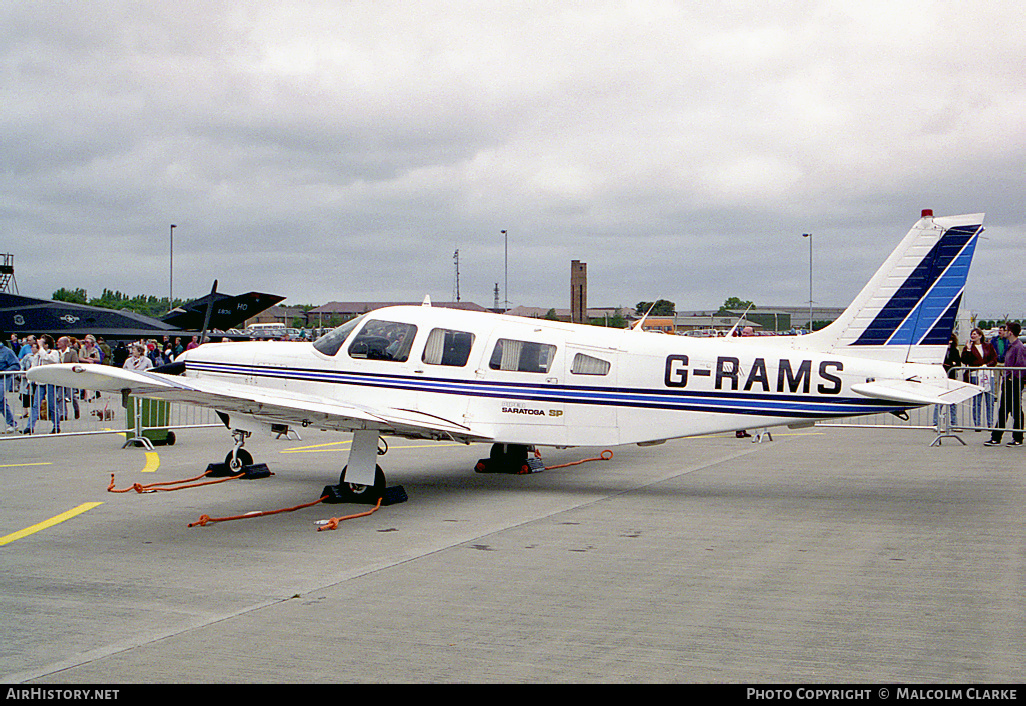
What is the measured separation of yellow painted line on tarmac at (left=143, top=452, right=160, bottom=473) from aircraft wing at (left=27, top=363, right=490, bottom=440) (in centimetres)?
345

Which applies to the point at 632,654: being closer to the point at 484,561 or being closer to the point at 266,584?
the point at 484,561

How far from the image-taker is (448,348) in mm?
11516

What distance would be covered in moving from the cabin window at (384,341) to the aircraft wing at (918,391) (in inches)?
222

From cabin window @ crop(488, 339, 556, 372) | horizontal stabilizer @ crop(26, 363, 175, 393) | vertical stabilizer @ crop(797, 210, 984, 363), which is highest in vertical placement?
vertical stabilizer @ crop(797, 210, 984, 363)

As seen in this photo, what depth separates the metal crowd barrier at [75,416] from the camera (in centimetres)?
1680

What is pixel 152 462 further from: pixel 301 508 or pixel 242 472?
pixel 301 508

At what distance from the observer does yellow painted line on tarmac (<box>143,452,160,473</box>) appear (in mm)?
13547

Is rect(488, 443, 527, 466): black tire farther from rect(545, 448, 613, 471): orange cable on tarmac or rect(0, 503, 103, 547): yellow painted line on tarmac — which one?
rect(0, 503, 103, 547): yellow painted line on tarmac

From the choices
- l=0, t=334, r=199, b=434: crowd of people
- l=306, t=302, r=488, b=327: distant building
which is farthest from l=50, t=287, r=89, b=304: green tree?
l=0, t=334, r=199, b=434: crowd of people

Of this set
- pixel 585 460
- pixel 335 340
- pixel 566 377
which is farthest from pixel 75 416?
pixel 566 377

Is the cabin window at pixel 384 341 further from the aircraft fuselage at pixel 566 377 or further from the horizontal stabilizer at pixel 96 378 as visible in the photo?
the horizontal stabilizer at pixel 96 378

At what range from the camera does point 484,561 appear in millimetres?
7492

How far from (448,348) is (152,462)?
6.16 metres

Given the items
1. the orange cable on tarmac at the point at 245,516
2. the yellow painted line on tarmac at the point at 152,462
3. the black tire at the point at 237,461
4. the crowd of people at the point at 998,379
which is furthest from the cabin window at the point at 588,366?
the crowd of people at the point at 998,379
